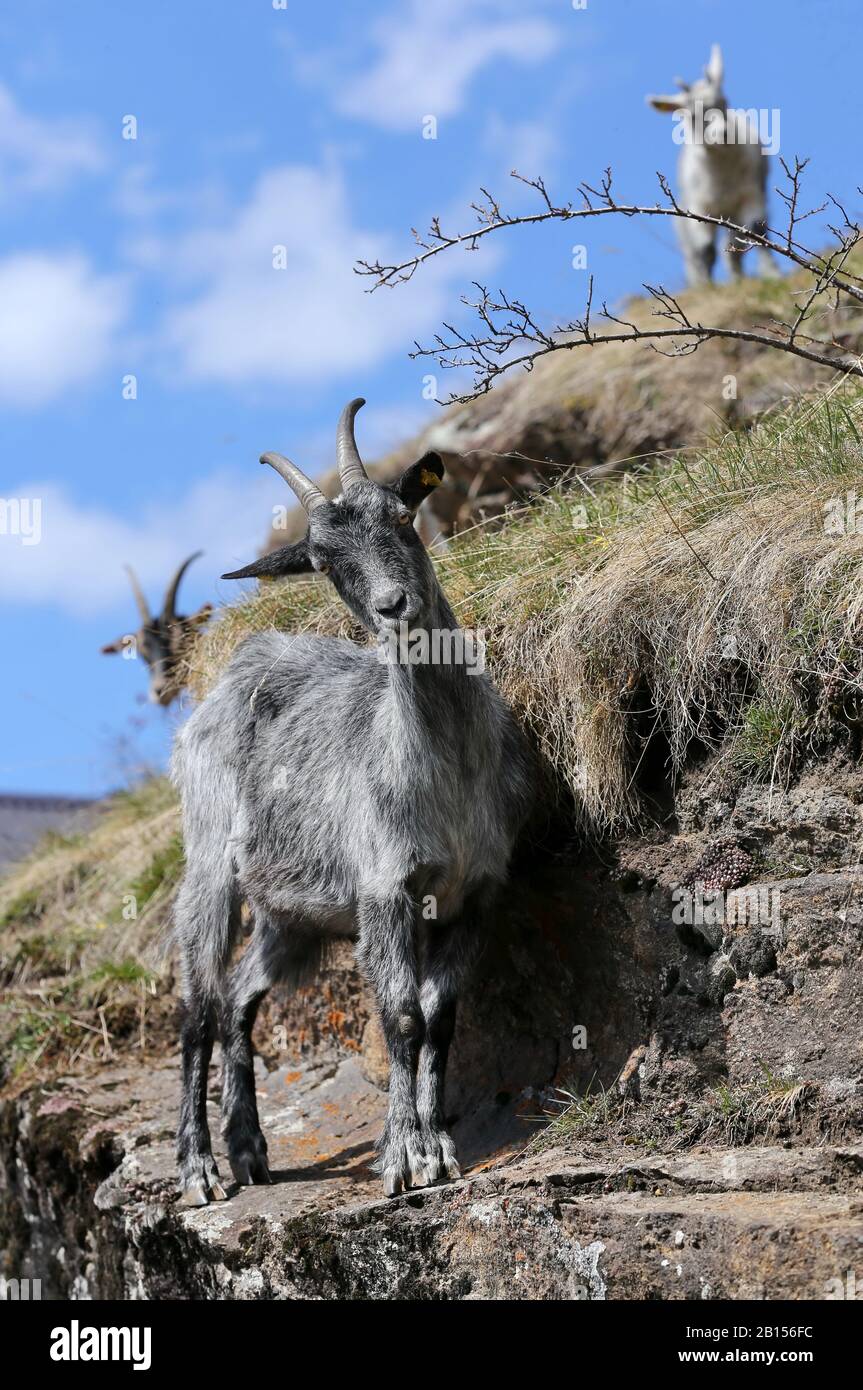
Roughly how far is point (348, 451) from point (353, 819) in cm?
132

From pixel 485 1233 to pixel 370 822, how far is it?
143cm

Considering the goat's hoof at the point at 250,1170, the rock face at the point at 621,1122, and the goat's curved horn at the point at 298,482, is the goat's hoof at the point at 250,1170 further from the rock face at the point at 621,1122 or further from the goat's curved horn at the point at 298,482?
the goat's curved horn at the point at 298,482

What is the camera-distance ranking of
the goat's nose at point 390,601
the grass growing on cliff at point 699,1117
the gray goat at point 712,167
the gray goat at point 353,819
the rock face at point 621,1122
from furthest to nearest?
the gray goat at point 712,167 < the gray goat at point 353,819 < the goat's nose at point 390,601 < the grass growing on cliff at point 699,1117 < the rock face at point 621,1122

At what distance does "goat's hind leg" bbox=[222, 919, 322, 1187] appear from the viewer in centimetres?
558

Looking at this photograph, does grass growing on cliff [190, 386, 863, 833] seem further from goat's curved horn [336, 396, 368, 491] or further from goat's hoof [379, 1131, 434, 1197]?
goat's hoof [379, 1131, 434, 1197]

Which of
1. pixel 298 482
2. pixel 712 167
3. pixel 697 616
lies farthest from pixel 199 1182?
pixel 712 167

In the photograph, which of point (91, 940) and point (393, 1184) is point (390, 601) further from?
point (91, 940)

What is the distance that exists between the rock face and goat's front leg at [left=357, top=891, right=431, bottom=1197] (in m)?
0.15

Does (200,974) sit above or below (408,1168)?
above

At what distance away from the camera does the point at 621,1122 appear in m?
4.66

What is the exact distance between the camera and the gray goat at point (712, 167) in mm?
14195

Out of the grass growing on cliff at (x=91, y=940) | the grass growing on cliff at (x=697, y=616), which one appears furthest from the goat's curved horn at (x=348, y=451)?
the grass growing on cliff at (x=91, y=940)

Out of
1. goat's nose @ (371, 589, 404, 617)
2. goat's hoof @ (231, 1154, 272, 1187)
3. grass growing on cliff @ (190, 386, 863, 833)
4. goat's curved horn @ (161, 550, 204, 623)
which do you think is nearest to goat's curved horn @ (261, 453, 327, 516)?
goat's nose @ (371, 589, 404, 617)

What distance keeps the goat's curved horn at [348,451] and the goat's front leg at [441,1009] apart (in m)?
1.54
